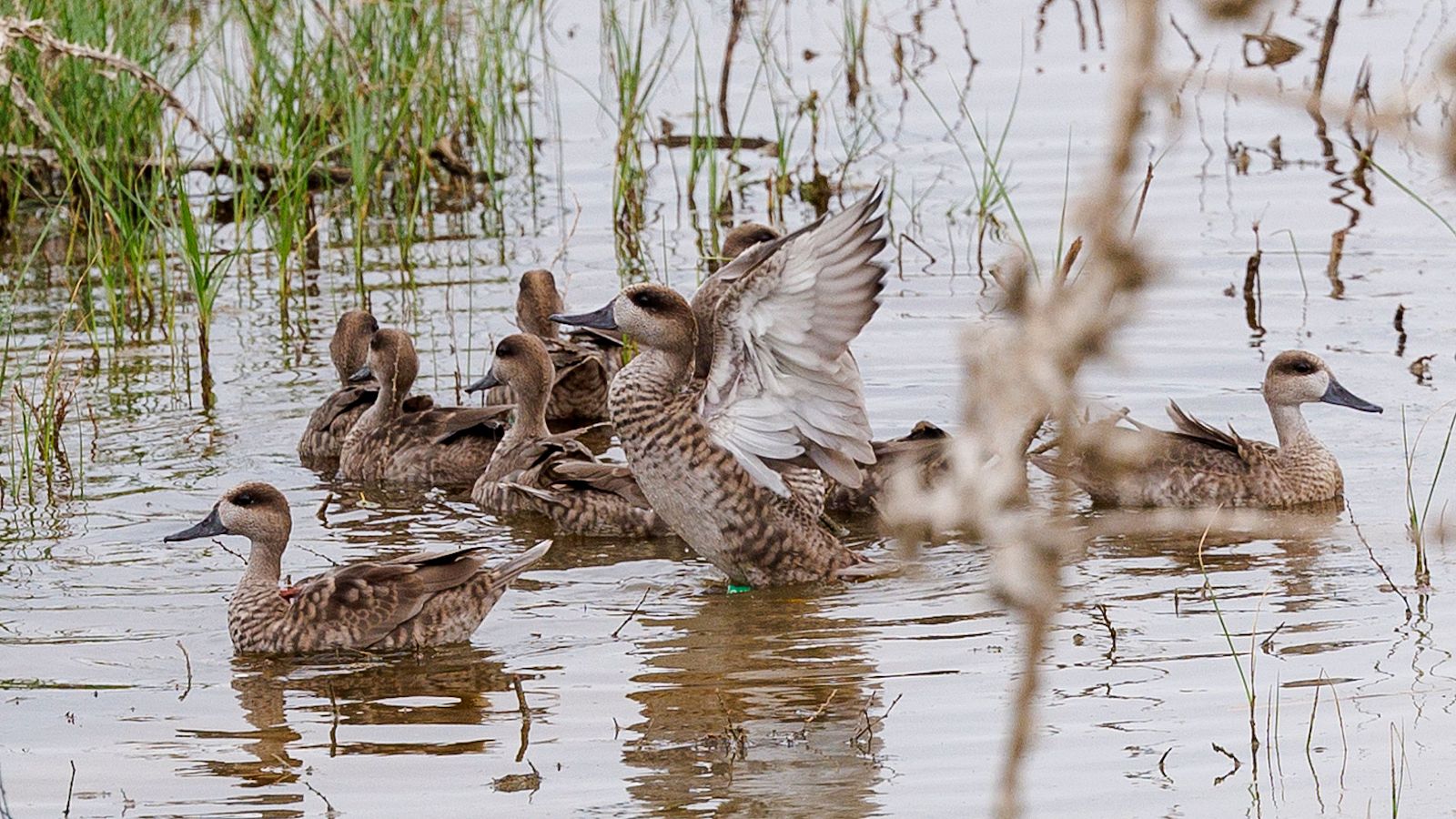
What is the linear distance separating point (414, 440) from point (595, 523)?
1.04 meters

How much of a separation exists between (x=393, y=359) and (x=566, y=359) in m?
0.70

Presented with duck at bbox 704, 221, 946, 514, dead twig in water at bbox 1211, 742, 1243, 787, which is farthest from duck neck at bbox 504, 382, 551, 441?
dead twig in water at bbox 1211, 742, 1243, 787

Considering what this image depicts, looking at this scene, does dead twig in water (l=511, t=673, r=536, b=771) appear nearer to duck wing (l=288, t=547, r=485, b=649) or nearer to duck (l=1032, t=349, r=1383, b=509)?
duck wing (l=288, t=547, r=485, b=649)

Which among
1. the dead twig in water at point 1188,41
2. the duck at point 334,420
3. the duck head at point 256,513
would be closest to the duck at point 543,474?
the duck at point 334,420

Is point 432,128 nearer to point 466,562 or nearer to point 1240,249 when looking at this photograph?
point 1240,249

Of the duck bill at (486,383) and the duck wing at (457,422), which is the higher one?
the duck bill at (486,383)

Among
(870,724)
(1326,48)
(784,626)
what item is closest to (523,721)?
(870,724)

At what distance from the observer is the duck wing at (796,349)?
4.98m

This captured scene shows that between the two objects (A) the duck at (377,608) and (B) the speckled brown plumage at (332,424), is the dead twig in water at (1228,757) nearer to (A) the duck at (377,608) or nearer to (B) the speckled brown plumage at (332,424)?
(A) the duck at (377,608)

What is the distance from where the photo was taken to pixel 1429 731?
397 centimetres

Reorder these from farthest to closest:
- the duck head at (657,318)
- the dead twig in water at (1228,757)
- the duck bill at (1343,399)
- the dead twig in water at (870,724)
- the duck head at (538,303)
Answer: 1. the duck head at (538,303)
2. the duck bill at (1343,399)
3. the duck head at (657,318)
4. the dead twig in water at (870,724)
5. the dead twig in water at (1228,757)

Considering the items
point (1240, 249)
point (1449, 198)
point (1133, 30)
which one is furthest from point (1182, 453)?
point (1133, 30)

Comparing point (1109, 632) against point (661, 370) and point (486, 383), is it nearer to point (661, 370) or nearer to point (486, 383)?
point (661, 370)

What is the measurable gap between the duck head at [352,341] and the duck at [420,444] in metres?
0.52
